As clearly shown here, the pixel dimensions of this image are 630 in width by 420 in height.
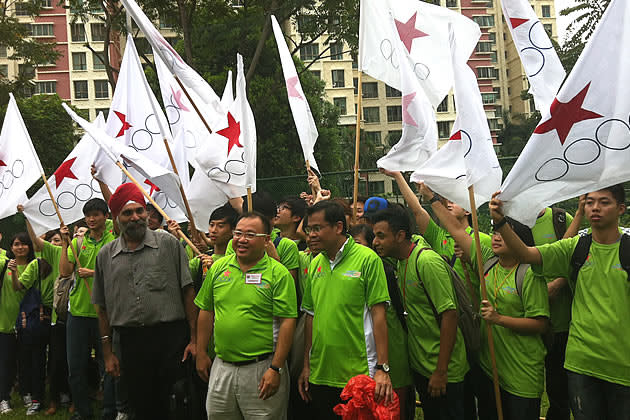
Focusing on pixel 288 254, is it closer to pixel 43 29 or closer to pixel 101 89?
pixel 101 89

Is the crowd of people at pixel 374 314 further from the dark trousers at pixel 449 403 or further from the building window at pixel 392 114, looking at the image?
the building window at pixel 392 114

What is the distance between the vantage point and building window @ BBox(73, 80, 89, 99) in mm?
49406

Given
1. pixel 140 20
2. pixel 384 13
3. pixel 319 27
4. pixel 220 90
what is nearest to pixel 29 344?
pixel 140 20

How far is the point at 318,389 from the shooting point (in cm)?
418

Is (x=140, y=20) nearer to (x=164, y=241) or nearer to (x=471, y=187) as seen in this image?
(x=164, y=241)

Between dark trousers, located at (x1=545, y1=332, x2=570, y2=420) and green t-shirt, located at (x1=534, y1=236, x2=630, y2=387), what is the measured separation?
2.11ft

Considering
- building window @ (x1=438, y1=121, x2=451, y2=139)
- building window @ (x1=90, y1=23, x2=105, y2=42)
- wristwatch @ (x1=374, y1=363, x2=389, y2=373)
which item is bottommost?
wristwatch @ (x1=374, y1=363, x2=389, y2=373)

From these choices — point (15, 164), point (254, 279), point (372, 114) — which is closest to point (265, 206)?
point (254, 279)

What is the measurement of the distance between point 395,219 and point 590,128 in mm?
1388

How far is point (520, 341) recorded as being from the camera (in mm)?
4145

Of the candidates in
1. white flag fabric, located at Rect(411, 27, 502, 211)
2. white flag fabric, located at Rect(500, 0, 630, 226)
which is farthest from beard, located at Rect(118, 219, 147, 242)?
white flag fabric, located at Rect(500, 0, 630, 226)

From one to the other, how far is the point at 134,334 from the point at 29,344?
2811 mm

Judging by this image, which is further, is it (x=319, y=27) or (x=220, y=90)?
(x=220, y=90)

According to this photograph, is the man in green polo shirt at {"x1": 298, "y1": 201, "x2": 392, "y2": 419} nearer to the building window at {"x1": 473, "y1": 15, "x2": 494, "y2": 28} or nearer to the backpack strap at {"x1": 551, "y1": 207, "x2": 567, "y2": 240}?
the backpack strap at {"x1": 551, "y1": 207, "x2": 567, "y2": 240}
